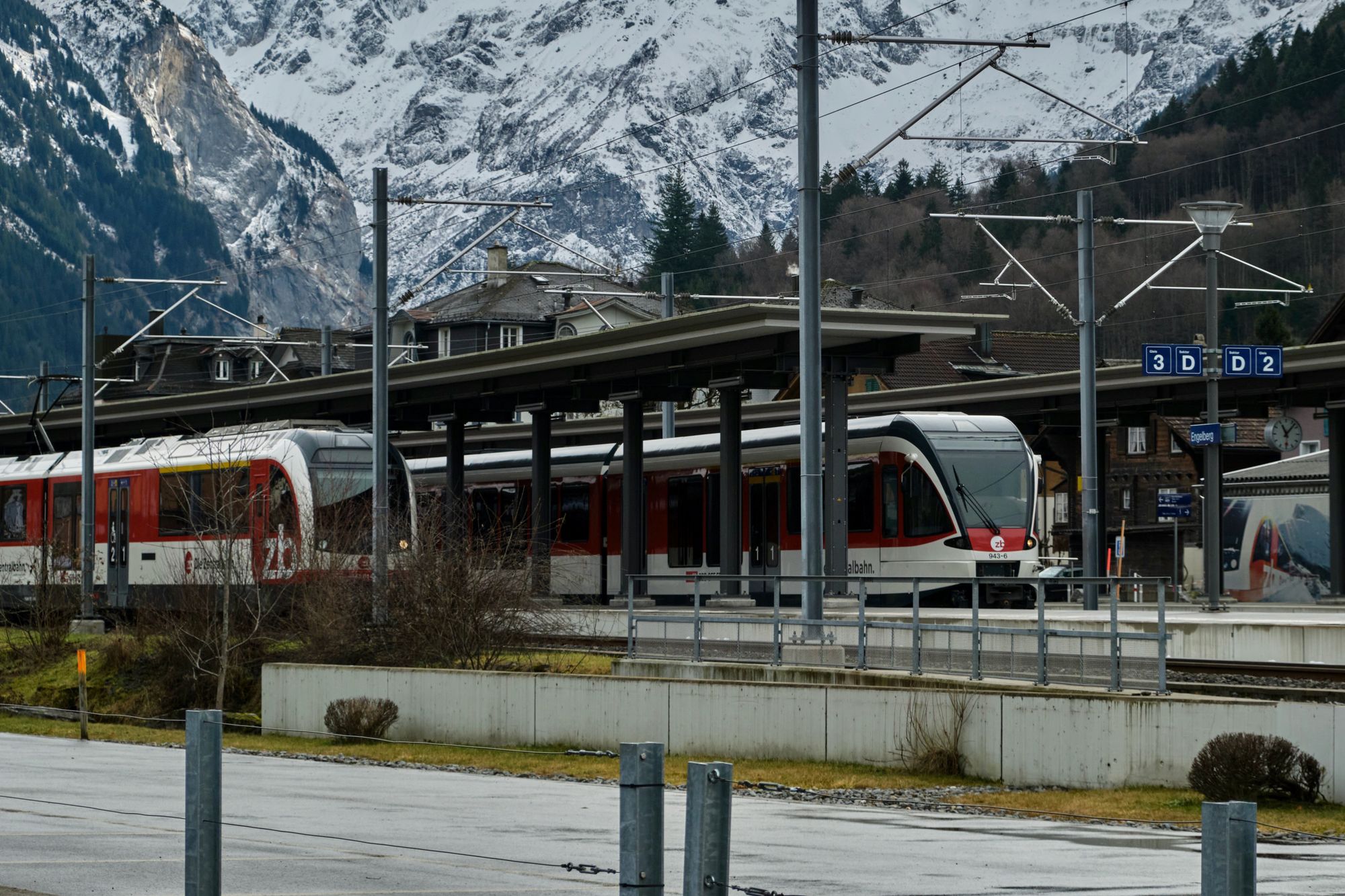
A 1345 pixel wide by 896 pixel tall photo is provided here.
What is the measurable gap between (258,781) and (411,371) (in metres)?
20.8

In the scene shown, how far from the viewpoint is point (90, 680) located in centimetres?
3238

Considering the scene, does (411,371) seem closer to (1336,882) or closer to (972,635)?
(972,635)

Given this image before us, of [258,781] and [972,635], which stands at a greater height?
[972,635]

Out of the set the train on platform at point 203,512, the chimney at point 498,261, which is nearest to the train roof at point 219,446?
the train on platform at point 203,512

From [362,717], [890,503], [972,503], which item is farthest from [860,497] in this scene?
[362,717]

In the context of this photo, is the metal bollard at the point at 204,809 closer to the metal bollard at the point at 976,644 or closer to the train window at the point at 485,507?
the metal bollard at the point at 976,644

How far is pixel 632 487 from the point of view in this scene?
3591 cm

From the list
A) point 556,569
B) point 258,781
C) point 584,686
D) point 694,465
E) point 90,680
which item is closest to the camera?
point 258,781

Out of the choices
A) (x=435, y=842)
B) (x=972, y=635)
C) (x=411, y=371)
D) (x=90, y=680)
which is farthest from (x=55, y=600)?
(x=435, y=842)

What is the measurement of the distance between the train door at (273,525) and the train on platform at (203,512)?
0.02 metres

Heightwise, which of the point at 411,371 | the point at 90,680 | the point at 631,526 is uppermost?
the point at 411,371

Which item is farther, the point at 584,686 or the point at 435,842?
the point at 584,686

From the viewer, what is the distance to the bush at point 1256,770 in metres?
15.4

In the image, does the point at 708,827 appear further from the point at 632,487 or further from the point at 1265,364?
the point at 632,487
